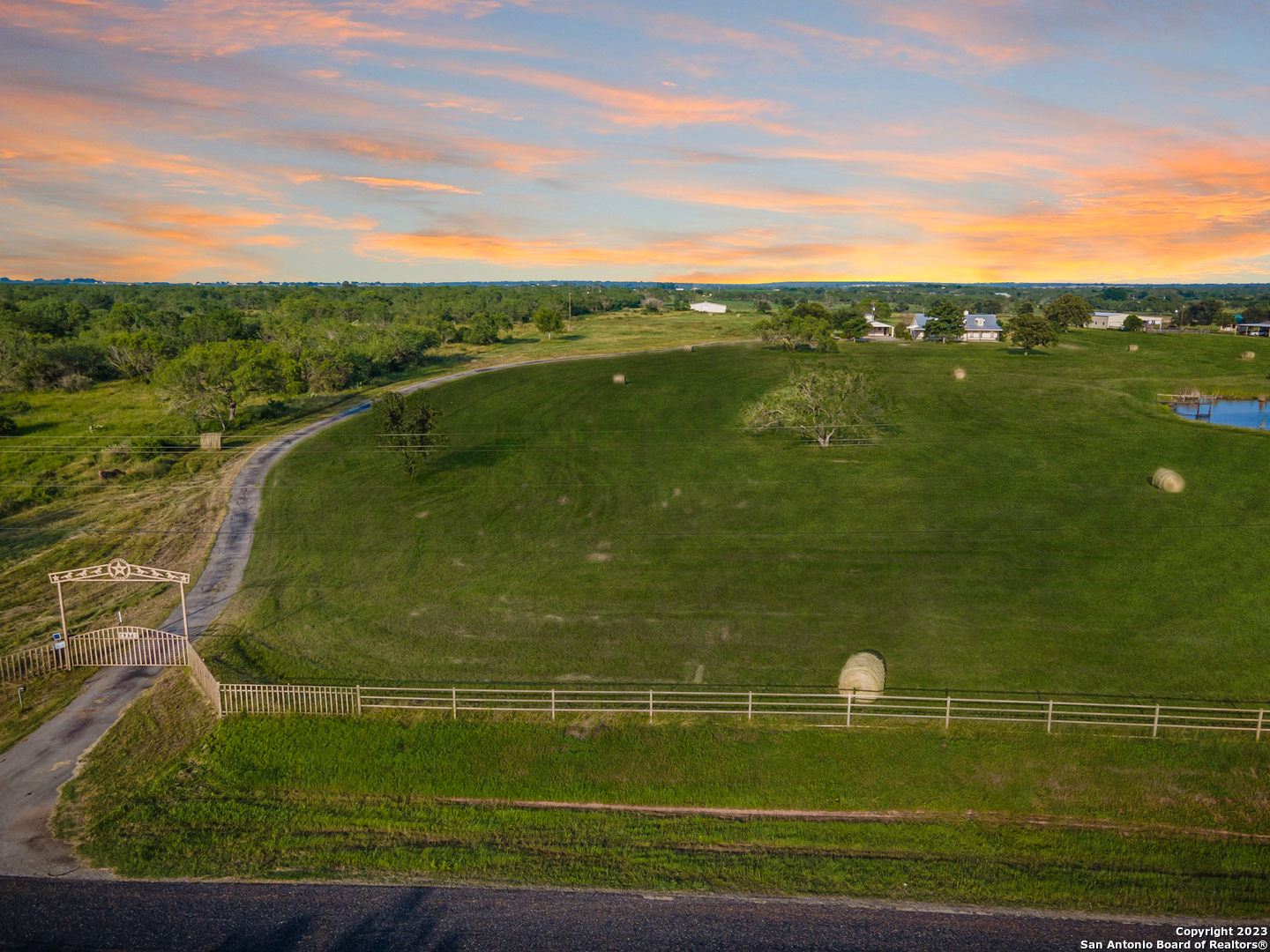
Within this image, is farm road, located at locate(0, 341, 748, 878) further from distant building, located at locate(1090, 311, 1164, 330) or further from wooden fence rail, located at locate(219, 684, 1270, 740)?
distant building, located at locate(1090, 311, 1164, 330)

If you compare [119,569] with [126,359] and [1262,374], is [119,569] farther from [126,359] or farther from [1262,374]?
[1262,374]

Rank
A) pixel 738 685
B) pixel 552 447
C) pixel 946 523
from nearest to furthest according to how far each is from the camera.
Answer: pixel 738 685 → pixel 946 523 → pixel 552 447

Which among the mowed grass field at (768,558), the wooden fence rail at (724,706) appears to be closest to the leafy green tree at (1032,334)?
the mowed grass field at (768,558)

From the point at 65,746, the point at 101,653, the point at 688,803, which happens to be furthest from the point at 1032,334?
the point at 65,746

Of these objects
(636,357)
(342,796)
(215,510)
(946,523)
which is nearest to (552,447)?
(215,510)

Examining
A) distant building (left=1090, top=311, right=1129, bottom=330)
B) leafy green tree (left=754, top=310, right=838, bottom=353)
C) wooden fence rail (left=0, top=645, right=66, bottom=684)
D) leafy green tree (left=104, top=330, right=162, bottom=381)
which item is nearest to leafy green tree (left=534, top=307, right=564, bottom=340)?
leafy green tree (left=754, top=310, right=838, bottom=353)

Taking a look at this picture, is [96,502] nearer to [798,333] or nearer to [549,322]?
[798,333]
